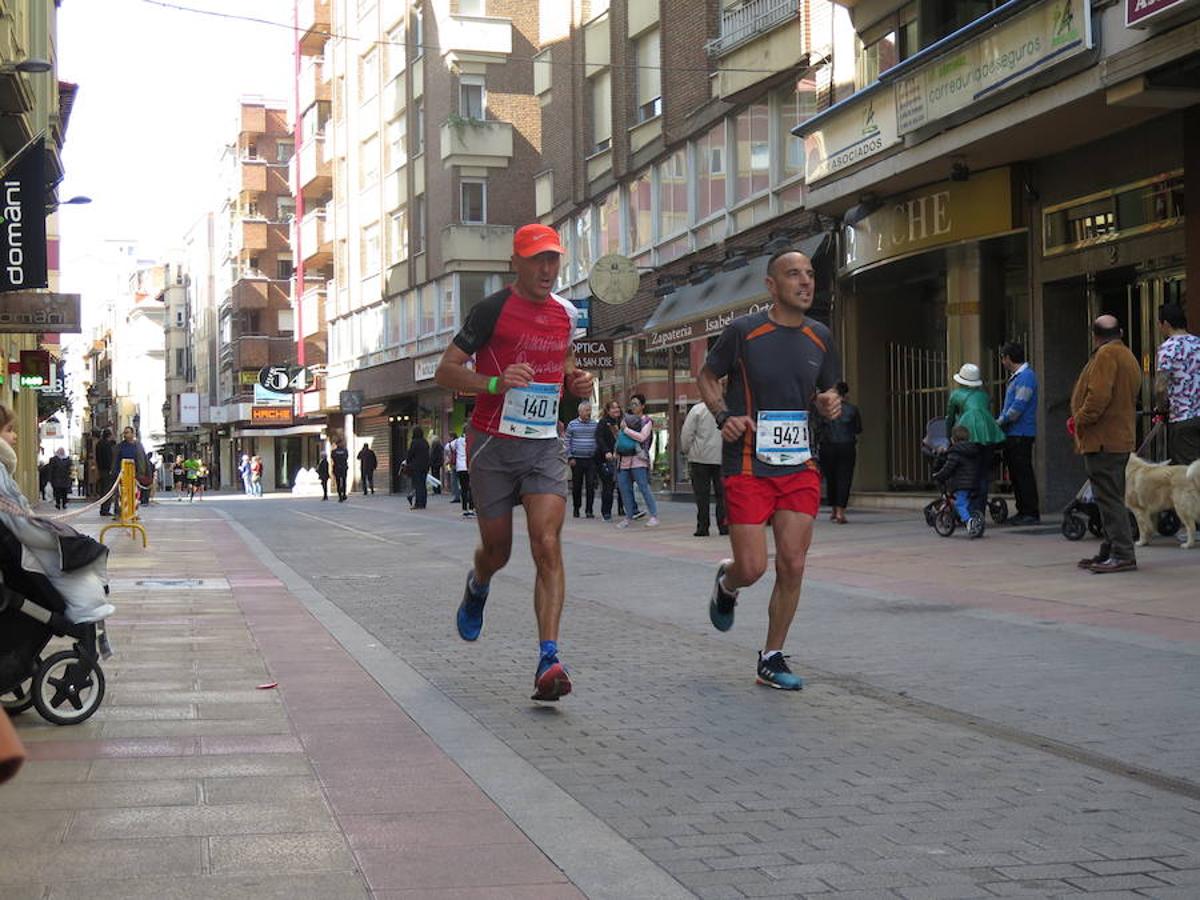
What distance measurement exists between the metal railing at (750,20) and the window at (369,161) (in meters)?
29.5

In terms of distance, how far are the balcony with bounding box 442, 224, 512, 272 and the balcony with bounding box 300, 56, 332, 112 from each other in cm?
1970

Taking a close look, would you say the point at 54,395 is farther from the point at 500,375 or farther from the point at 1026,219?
the point at 500,375

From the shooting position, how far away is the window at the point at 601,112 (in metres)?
35.2

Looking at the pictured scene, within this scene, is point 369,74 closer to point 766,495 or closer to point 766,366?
point 766,366

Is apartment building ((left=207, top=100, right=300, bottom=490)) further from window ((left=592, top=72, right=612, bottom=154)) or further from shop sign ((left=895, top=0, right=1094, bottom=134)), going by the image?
shop sign ((left=895, top=0, right=1094, bottom=134))

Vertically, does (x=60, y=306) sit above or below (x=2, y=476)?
above

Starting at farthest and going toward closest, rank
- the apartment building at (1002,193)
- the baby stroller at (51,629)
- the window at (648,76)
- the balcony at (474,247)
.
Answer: the balcony at (474,247) < the window at (648,76) < the apartment building at (1002,193) < the baby stroller at (51,629)

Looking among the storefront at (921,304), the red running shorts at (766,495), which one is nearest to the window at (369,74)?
the storefront at (921,304)

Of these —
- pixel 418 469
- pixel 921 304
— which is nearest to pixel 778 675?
pixel 921 304

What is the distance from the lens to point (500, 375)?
6711mm

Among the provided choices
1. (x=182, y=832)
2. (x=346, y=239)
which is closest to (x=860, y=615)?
(x=182, y=832)

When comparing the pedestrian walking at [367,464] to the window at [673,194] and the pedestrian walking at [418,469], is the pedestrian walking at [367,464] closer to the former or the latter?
the pedestrian walking at [418,469]

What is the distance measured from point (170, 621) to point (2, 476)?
12.1 ft

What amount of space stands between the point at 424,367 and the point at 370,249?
9.04 metres
